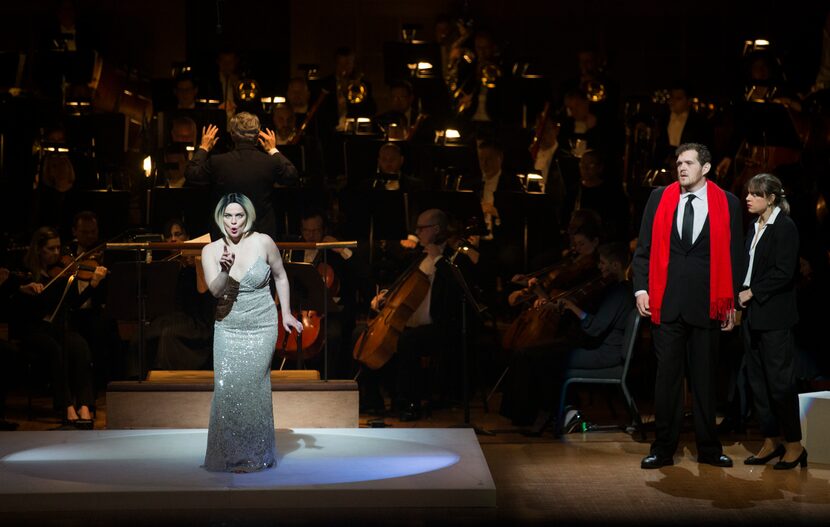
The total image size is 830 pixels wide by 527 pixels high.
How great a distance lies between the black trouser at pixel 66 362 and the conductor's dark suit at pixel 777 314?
136 inches

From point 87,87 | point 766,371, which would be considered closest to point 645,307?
point 766,371

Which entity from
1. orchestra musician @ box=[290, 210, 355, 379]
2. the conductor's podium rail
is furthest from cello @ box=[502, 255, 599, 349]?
the conductor's podium rail

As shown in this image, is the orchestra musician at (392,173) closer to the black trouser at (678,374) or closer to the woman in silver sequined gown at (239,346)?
the black trouser at (678,374)

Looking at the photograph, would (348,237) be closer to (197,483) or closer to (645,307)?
(645,307)

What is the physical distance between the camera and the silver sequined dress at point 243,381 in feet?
15.6

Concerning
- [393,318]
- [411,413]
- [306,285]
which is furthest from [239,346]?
[411,413]

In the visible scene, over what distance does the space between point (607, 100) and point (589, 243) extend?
280 cm

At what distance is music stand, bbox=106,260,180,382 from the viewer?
20.1ft

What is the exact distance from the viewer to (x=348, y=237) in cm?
771

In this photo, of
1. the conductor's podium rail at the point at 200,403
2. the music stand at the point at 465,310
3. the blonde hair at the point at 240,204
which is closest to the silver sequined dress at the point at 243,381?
the blonde hair at the point at 240,204

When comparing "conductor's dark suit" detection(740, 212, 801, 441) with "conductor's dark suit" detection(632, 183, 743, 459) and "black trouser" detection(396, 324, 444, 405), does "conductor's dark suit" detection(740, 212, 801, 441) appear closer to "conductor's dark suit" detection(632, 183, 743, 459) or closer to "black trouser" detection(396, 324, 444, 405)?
"conductor's dark suit" detection(632, 183, 743, 459)

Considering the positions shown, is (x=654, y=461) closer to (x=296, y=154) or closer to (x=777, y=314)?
(x=777, y=314)

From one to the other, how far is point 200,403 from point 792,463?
272cm

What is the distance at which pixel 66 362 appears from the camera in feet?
21.2
